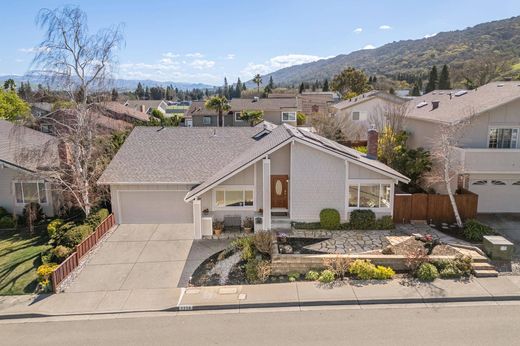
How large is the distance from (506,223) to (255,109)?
130 ft

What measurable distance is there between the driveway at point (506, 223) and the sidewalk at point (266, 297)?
14.6 ft

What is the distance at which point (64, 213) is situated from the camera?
21688 millimetres

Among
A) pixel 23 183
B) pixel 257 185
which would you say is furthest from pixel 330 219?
pixel 23 183

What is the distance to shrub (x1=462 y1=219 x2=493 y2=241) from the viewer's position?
17.4 meters

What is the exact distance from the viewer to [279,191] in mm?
19750

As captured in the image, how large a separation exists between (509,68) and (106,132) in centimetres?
9608

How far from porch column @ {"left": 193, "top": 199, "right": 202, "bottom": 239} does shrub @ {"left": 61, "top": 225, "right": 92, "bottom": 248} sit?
5.11 meters

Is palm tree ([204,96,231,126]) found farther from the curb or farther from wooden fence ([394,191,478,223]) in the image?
the curb

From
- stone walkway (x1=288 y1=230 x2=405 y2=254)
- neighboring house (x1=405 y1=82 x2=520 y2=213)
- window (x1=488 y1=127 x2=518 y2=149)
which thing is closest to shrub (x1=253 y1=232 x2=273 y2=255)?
stone walkway (x1=288 y1=230 x2=405 y2=254)

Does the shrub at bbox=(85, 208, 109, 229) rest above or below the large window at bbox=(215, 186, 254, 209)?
below

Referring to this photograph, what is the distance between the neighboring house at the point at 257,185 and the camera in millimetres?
18453

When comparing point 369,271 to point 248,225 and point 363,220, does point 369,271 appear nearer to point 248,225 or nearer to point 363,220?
point 363,220

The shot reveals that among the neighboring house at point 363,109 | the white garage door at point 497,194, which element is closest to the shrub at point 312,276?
the white garage door at point 497,194

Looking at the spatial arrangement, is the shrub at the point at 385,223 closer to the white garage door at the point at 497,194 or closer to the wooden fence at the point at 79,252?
the white garage door at the point at 497,194
